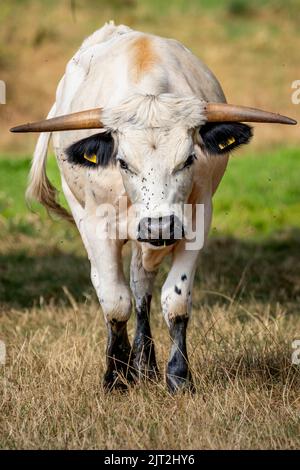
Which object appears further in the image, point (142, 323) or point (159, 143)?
point (142, 323)

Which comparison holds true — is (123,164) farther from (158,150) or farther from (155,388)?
(155,388)

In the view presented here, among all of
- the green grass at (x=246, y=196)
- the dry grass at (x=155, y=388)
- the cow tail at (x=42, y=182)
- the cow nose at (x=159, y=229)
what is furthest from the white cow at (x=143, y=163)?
the green grass at (x=246, y=196)

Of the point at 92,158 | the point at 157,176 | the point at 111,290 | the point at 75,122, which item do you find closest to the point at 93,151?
the point at 92,158

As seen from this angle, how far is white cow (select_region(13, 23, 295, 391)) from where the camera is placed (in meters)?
6.08

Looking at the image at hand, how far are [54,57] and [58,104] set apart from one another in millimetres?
16634

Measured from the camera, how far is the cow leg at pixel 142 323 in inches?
274

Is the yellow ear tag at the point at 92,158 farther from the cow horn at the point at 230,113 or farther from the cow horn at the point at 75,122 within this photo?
the cow horn at the point at 230,113

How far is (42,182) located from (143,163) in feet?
7.76

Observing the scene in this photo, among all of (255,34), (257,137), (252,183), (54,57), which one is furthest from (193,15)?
(252,183)

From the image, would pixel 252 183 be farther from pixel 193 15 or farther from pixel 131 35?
pixel 193 15

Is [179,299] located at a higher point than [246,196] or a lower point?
higher

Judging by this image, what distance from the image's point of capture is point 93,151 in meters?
6.38
